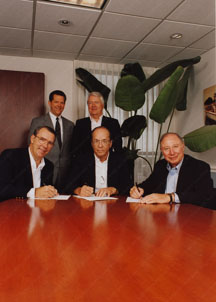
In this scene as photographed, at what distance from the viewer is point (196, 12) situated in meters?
3.14

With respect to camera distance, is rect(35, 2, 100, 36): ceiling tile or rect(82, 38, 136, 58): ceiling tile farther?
rect(82, 38, 136, 58): ceiling tile

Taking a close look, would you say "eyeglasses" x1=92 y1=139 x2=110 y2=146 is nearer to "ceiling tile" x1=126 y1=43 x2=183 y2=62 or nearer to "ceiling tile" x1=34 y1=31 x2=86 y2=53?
"ceiling tile" x1=34 y1=31 x2=86 y2=53

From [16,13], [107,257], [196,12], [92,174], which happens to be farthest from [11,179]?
[196,12]

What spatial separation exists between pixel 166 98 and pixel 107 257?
318 cm

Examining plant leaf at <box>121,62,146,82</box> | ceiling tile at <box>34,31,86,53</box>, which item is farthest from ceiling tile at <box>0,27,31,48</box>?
plant leaf at <box>121,62,146,82</box>

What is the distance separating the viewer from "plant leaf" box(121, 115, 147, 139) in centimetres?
407

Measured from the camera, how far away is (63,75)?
479cm

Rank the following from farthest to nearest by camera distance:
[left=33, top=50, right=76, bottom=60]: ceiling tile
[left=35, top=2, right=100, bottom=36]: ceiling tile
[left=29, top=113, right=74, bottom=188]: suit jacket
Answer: [left=33, top=50, right=76, bottom=60]: ceiling tile
[left=29, top=113, right=74, bottom=188]: suit jacket
[left=35, top=2, right=100, bottom=36]: ceiling tile

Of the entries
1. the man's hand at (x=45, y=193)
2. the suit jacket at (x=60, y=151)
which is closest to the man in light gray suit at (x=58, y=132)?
the suit jacket at (x=60, y=151)

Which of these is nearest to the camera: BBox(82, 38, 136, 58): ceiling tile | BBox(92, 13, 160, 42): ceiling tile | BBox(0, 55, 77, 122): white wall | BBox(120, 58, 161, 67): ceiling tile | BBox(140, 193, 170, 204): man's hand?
BBox(140, 193, 170, 204): man's hand

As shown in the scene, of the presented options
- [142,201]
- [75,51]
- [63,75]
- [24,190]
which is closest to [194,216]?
[142,201]

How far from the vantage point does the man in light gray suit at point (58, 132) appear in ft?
11.6

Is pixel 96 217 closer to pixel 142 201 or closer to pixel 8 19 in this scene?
pixel 142 201

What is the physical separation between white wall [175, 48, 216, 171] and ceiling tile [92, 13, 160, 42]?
1.22 meters
